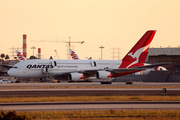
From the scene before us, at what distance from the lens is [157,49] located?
148 meters

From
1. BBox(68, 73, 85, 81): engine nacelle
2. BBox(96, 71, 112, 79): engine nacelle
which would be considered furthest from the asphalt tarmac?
BBox(96, 71, 112, 79): engine nacelle

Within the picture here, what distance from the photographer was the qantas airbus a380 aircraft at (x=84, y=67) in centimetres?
6209

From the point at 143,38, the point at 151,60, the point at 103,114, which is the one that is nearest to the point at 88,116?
the point at 103,114

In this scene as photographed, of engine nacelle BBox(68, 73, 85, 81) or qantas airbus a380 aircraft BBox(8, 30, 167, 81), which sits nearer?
engine nacelle BBox(68, 73, 85, 81)

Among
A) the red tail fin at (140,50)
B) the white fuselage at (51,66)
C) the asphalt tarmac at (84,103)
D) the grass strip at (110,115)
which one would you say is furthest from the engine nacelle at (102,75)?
the grass strip at (110,115)

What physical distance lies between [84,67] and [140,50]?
13.0m

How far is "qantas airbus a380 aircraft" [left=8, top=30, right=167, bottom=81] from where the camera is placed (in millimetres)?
62094

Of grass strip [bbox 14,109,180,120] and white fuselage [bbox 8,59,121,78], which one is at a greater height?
white fuselage [bbox 8,59,121,78]

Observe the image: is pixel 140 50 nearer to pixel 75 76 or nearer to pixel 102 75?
pixel 102 75

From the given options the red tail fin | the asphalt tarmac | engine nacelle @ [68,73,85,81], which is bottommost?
the asphalt tarmac

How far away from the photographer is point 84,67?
221ft

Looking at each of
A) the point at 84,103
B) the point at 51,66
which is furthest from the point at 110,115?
the point at 51,66

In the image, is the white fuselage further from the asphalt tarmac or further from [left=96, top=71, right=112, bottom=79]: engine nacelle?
the asphalt tarmac

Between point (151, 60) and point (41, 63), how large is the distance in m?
89.0
